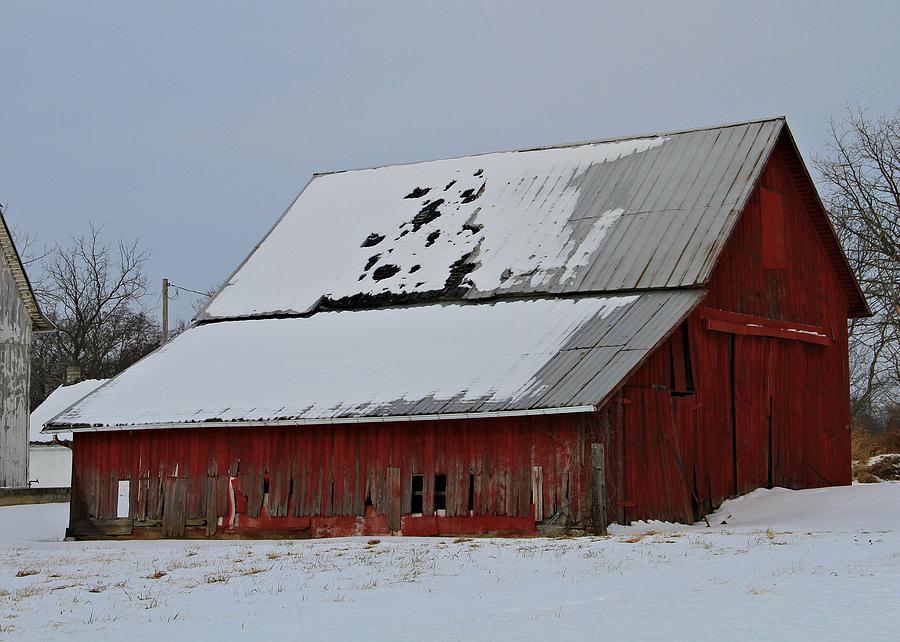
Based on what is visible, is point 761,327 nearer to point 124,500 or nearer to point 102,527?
point 102,527

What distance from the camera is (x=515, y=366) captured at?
23328mm

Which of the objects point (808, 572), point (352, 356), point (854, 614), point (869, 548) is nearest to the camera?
point (854, 614)

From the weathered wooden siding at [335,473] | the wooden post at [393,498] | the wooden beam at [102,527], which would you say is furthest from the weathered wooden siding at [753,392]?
the wooden beam at [102,527]

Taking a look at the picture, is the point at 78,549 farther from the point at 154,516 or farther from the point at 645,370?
the point at 645,370

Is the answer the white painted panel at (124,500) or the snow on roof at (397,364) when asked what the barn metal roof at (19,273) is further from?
the snow on roof at (397,364)

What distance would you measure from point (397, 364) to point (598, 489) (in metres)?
5.03

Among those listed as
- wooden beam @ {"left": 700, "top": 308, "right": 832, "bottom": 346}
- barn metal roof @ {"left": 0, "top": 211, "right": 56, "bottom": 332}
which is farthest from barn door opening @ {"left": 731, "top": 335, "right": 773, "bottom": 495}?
barn metal roof @ {"left": 0, "top": 211, "right": 56, "bottom": 332}

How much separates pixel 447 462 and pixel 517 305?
4.22 m

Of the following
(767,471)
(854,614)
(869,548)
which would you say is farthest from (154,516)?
(854,614)

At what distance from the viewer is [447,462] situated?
23391 millimetres

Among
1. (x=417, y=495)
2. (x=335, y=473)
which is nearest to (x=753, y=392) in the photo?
(x=417, y=495)

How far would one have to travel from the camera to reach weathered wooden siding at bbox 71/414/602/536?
22.4 m

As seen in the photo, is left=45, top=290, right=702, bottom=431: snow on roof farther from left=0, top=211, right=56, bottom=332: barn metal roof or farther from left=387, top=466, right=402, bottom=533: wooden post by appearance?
left=0, top=211, right=56, bottom=332: barn metal roof

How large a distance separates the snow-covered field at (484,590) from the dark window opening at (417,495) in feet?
9.17
